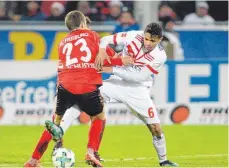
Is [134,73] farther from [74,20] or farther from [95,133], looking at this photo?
[74,20]

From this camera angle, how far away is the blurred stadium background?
1711 centimetres

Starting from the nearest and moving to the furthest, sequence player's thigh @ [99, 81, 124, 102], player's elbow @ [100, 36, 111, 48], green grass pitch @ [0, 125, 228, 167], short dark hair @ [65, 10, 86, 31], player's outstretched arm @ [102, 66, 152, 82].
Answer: short dark hair @ [65, 10, 86, 31], player's elbow @ [100, 36, 111, 48], player's outstretched arm @ [102, 66, 152, 82], player's thigh @ [99, 81, 124, 102], green grass pitch @ [0, 125, 228, 167]

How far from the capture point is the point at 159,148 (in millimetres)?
11711

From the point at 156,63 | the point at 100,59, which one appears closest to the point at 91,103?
the point at 100,59

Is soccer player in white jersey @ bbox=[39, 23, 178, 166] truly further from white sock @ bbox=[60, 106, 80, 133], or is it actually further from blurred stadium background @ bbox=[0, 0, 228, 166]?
blurred stadium background @ bbox=[0, 0, 228, 166]

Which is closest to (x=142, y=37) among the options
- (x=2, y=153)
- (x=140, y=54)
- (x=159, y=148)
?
(x=140, y=54)

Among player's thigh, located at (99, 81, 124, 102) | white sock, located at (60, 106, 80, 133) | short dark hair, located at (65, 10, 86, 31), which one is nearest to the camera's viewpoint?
short dark hair, located at (65, 10, 86, 31)

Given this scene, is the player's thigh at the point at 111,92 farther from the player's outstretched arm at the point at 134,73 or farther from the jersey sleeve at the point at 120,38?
the jersey sleeve at the point at 120,38

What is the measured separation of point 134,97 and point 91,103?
49.6 inches

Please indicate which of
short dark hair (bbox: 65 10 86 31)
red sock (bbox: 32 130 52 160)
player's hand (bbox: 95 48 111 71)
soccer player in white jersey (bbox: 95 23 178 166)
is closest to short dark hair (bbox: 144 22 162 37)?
soccer player in white jersey (bbox: 95 23 178 166)

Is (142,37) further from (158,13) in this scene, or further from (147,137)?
(158,13)

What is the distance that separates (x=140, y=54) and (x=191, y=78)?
5917 mm

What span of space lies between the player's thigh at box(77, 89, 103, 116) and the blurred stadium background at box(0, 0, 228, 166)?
321 cm

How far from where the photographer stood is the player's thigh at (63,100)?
10.8 metres
